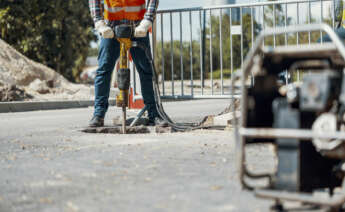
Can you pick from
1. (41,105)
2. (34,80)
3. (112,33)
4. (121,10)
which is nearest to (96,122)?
(112,33)

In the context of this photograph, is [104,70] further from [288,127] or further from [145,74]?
[288,127]

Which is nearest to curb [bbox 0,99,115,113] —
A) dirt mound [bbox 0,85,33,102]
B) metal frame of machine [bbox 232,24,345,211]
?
dirt mound [bbox 0,85,33,102]

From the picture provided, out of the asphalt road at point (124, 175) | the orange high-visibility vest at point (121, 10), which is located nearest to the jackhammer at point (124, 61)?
the orange high-visibility vest at point (121, 10)

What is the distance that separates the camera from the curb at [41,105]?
13500 millimetres

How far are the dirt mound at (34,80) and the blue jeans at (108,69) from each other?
9.71 m

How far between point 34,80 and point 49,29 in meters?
14.1

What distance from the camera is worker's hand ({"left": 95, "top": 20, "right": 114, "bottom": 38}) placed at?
6.83 metres

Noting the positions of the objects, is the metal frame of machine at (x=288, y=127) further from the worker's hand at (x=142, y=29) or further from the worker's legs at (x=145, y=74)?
the worker's legs at (x=145, y=74)

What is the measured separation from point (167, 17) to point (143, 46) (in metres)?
1.07

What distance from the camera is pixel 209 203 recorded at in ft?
9.70

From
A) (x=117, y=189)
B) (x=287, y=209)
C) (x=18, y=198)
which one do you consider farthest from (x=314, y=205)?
(x=18, y=198)

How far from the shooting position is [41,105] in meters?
14.4

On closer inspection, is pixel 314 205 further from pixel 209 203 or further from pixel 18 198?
pixel 18 198

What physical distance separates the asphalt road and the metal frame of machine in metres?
0.18
